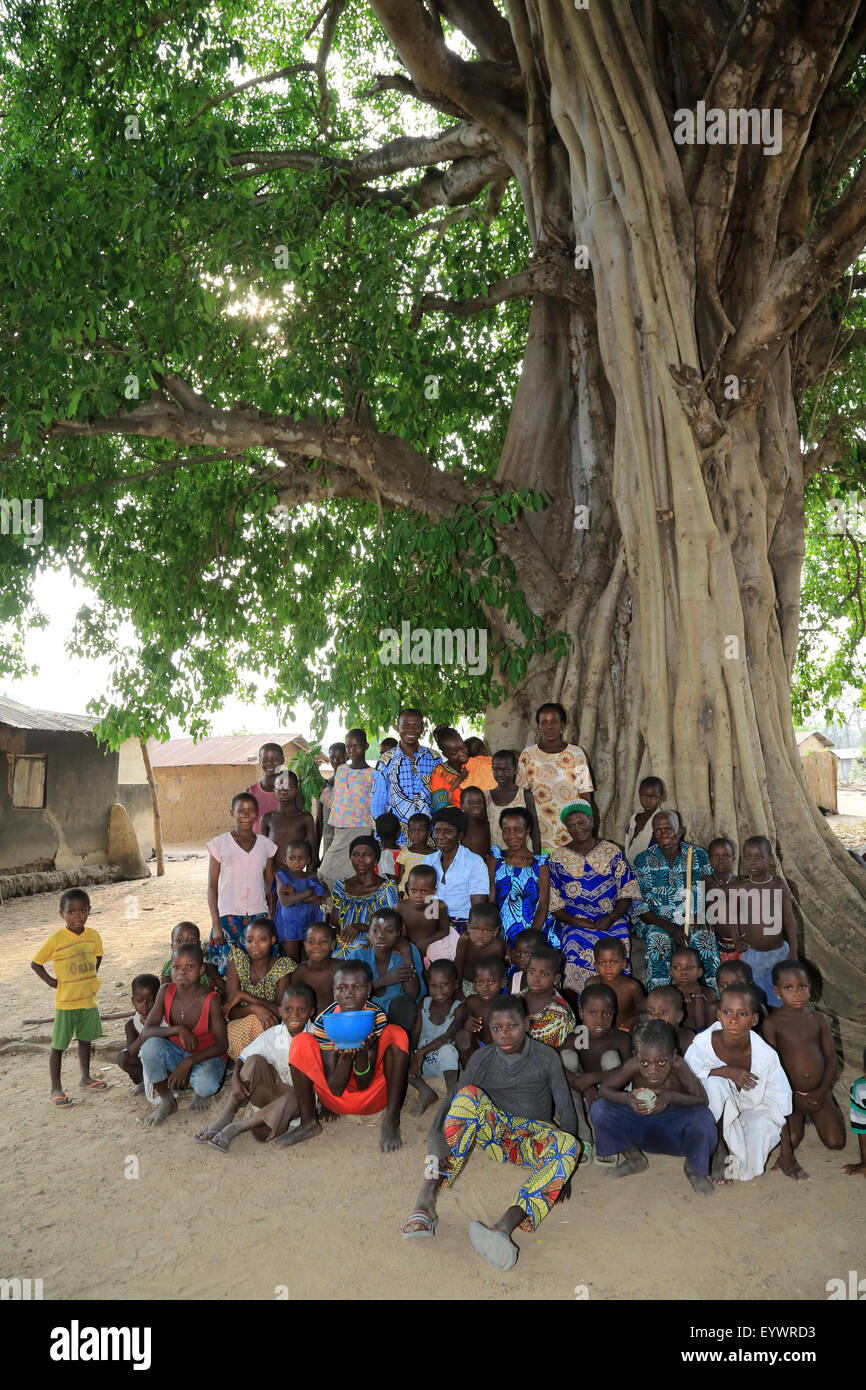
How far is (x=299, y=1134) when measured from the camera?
13.5 feet

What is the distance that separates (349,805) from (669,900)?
7.11 feet

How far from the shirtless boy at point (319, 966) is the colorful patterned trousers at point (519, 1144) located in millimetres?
1019

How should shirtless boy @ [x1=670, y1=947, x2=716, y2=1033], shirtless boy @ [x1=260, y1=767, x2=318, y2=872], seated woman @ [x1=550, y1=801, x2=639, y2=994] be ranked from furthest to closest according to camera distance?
shirtless boy @ [x1=260, y1=767, x2=318, y2=872]
seated woman @ [x1=550, y1=801, x2=639, y2=994]
shirtless boy @ [x1=670, y1=947, x2=716, y2=1033]

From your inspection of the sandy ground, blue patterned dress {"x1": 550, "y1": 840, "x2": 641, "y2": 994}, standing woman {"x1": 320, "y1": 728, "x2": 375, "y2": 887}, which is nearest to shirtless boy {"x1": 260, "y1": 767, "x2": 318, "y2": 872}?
standing woman {"x1": 320, "y1": 728, "x2": 375, "y2": 887}

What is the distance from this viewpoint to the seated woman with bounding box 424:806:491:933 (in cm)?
506

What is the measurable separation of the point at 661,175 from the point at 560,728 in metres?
3.44

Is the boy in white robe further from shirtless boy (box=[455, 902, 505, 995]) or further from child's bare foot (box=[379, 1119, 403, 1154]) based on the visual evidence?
child's bare foot (box=[379, 1119, 403, 1154])

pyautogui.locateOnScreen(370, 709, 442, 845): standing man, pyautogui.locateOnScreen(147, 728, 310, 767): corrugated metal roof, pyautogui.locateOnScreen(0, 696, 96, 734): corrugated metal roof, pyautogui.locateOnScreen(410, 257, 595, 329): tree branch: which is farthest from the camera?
pyautogui.locateOnScreen(147, 728, 310, 767): corrugated metal roof

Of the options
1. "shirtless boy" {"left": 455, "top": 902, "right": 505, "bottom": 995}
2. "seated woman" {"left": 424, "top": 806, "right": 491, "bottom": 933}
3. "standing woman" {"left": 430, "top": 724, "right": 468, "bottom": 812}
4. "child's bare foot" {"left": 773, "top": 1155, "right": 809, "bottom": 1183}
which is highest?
"standing woman" {"left": 430, "top": 724, "right": 468, "bottom": 812}

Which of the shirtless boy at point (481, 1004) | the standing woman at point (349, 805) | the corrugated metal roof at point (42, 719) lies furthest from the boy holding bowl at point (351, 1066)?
the corrugated metal roof at point (42, 719)

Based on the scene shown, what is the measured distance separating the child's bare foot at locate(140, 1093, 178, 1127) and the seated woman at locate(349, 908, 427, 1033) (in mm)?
1008

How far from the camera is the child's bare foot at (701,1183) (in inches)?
140

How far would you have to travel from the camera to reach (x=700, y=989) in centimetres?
447
